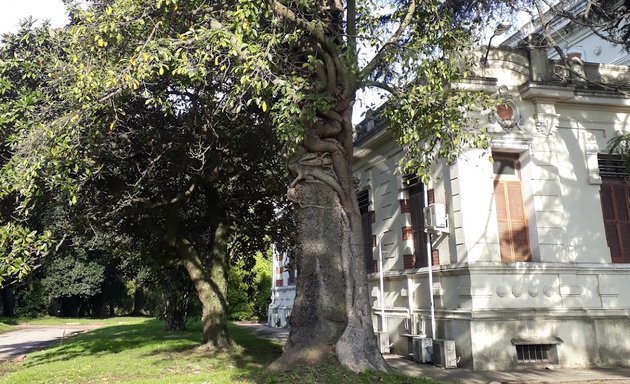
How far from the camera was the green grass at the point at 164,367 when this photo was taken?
6641 millimetres

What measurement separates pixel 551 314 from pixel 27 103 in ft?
35.7

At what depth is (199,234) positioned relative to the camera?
16.3m

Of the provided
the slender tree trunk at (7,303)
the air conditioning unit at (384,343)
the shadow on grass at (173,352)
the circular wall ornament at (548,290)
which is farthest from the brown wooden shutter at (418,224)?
the slender tree trunk at (7,303)

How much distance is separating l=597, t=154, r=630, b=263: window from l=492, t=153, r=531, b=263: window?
6.83 ft

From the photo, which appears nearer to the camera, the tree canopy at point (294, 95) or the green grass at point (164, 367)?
the green grass at point (164, 367)

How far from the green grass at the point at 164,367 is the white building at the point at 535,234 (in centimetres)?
426

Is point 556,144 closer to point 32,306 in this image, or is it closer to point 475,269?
point 475,269

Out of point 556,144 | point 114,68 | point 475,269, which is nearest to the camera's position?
point 114,68

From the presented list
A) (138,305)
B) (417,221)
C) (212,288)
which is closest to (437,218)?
(417,221)

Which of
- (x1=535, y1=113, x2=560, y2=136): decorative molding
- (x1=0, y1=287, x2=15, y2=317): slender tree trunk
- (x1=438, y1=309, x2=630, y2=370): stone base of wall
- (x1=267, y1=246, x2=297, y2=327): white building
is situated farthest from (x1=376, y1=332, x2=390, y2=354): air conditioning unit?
(x1=0, y1=287, x2=15, y2=317): slender tree trunk

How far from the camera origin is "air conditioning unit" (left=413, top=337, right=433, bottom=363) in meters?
11.7

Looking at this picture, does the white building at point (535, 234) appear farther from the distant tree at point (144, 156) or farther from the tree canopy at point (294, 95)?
the distant tree at point (144, 156)

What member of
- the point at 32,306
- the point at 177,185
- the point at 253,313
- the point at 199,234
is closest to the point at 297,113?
the point at 177,185

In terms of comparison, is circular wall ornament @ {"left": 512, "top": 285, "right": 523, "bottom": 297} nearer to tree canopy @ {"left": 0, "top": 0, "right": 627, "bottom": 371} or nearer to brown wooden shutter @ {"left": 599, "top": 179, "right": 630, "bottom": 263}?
brown wooden shutter @ {"left": 599, "top": 179, "right": 630, "bottom": 263}
